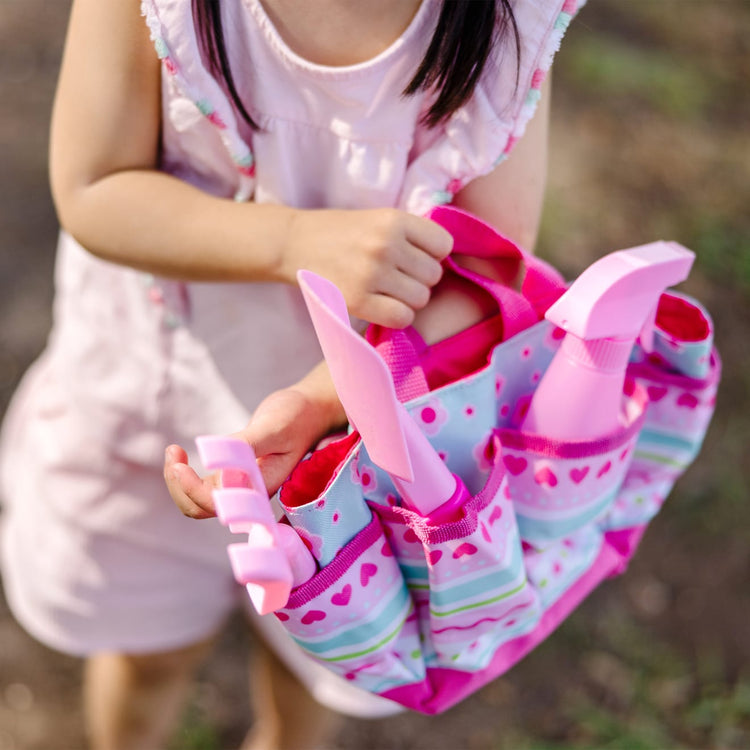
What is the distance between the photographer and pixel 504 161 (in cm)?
62

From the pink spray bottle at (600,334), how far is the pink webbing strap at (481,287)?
0.05 meters

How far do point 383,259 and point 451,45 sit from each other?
0.14 meters

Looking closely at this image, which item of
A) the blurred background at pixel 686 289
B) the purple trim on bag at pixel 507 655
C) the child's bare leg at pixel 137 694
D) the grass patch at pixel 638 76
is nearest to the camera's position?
the purple trim on bag at pixel 507 655

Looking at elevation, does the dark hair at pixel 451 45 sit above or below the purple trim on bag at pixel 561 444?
above

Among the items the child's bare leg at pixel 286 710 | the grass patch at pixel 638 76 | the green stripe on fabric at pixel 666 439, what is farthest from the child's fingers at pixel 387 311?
the grass patch at pixel 638 76

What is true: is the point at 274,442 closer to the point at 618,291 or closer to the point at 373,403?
the point at 373,403

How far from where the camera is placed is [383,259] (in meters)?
0.57

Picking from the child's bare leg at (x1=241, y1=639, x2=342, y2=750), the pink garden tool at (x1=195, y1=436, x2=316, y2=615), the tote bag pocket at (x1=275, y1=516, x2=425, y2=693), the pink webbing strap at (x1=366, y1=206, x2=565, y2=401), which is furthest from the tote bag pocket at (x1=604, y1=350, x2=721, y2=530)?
the child's bare leg at (x1=241, y1=639, x2=342, y2=750)

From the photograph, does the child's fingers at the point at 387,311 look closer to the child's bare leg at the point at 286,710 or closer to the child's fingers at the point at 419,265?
the child's fingers at the point at 419,265

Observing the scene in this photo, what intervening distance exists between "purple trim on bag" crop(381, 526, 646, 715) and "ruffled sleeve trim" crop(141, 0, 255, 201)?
40 centimetres

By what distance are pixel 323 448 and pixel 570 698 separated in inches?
38.7

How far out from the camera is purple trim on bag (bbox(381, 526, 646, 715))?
646 mm

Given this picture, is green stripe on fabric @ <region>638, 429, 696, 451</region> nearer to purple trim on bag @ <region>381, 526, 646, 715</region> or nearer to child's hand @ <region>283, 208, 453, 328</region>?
purple trim on bag @ <region>381, 526, 646, 715</region>

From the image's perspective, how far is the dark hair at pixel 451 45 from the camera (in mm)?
554
